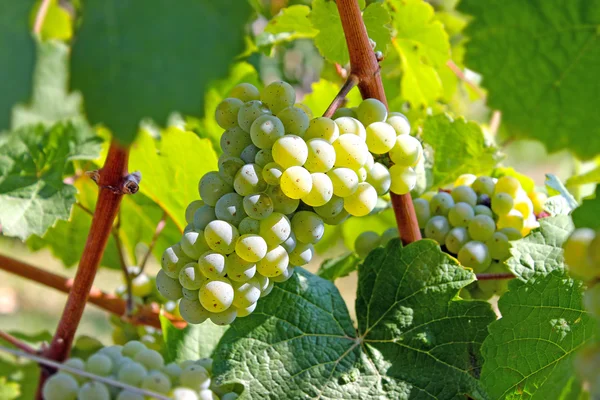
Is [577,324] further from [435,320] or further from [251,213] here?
[251,213]

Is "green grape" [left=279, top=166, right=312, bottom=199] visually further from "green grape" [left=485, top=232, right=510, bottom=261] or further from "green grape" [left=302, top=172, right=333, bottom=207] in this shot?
"green grape" [left=485, top=232, right=510, bottom=261]

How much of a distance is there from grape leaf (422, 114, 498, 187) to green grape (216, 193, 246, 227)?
41cm

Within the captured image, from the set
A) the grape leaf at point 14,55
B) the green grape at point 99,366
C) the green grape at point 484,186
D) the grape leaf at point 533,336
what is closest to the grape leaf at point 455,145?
the green grape at point 484,186

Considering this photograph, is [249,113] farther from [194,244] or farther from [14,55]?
[14,55]

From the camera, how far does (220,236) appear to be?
1.72 feet

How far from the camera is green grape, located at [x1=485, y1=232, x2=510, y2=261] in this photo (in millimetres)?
733

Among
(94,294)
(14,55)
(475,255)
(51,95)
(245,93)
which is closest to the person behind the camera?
(14,55)

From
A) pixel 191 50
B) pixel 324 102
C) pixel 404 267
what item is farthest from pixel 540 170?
pixel 191 50

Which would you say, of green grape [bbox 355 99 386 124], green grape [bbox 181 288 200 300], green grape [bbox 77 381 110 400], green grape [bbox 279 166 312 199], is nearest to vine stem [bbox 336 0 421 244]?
green grape [bbox 355 99 386 124]

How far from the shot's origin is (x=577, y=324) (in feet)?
1.92

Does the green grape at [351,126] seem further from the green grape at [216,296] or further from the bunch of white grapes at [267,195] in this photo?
the green grape at [216,296]

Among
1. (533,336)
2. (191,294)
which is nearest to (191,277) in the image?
(191,294)

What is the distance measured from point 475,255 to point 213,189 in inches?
12.7

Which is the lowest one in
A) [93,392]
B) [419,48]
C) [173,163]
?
[93,392]
